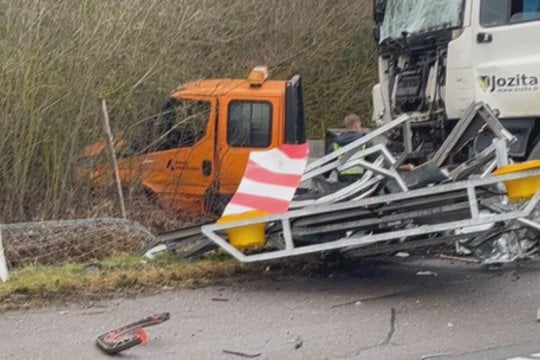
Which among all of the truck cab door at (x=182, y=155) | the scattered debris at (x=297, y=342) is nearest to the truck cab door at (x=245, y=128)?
the truck cab door at (x=182, y=155)

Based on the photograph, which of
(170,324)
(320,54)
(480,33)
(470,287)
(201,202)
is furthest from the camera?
(320,54)

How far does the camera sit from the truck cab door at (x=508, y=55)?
9.32 metres

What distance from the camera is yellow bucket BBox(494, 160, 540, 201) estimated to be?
737 centimetres

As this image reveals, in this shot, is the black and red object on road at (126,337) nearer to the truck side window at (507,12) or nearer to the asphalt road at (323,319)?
the asphalt road at (323,319)

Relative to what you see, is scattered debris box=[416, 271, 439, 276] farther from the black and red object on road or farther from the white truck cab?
the black and red object on road

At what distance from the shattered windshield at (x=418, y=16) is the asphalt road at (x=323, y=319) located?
2648 mm

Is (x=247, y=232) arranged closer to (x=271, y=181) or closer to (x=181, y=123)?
(x=271, y=181)

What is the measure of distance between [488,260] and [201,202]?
4.16 m

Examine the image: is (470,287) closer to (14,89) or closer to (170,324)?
(170,324)

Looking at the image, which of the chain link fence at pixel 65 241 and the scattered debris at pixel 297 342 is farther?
the chain link fence at pixel 65 241

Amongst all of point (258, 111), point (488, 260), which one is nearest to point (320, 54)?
point (258, 111)

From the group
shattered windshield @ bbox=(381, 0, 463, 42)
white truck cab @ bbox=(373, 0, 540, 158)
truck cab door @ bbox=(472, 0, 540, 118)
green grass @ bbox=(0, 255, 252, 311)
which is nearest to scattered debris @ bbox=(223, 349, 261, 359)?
green grass @ bbox=(0, 255, 252, 311)

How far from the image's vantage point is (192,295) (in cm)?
793

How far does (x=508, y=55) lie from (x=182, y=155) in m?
3.96
